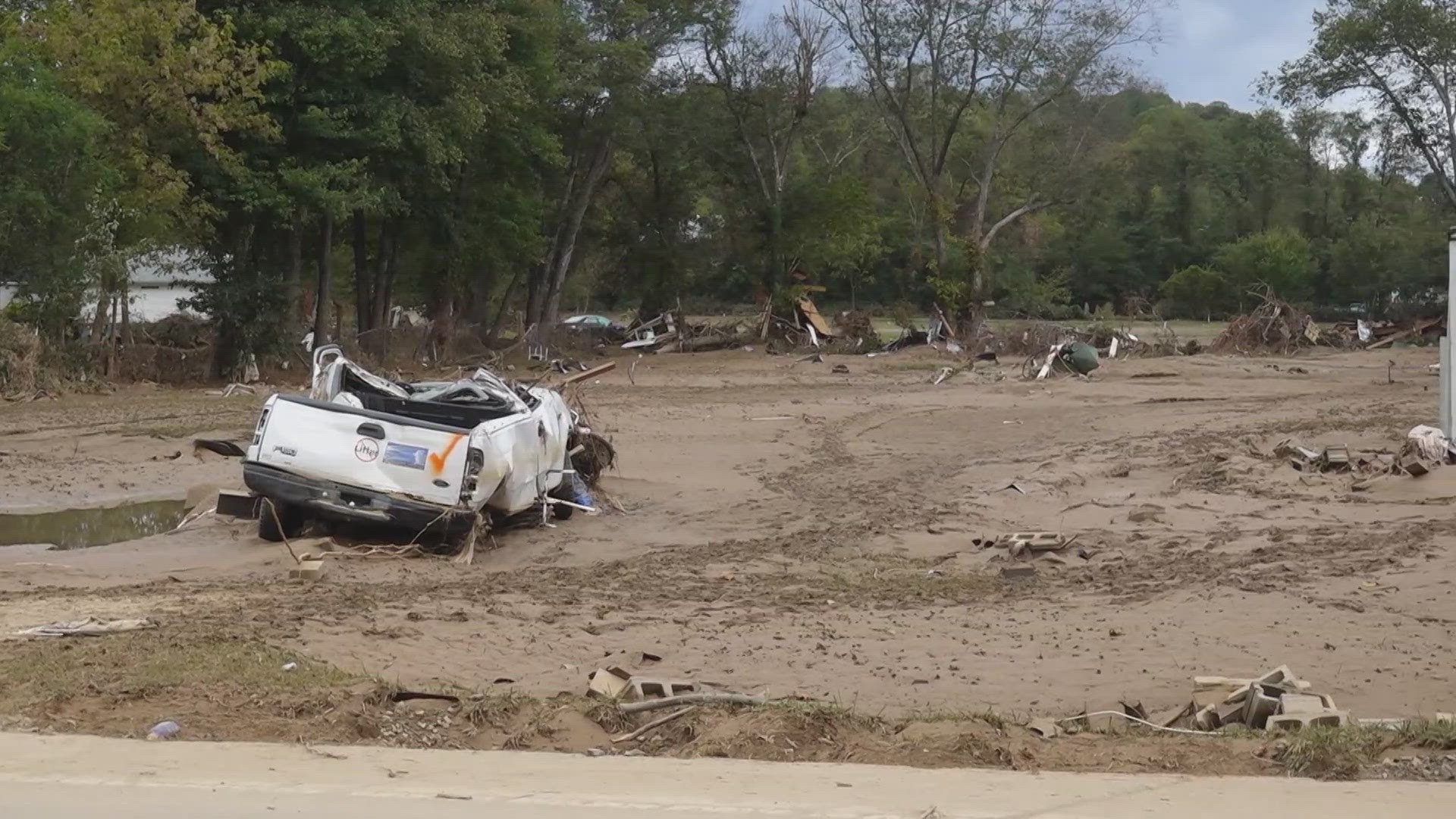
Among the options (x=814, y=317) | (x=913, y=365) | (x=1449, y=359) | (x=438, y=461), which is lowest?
(x=913, y=365)

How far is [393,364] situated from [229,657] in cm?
3159

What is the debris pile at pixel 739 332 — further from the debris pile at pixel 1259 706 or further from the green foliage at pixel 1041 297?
the debris pile at pixel 1259 706

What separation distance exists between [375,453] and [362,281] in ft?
99.1

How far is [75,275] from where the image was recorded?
29.8 meters

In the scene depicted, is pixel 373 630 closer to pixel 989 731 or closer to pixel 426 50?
pixel 989 731

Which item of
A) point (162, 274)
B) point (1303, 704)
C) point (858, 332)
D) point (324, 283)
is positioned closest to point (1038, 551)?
point (1303, 704)

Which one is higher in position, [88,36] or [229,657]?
[88,36]

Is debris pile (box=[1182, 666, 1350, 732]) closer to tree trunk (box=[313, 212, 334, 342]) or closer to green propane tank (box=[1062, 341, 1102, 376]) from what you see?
green propane tank (box=[1062, 341, 1102, 376])

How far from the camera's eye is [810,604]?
10.9 metres

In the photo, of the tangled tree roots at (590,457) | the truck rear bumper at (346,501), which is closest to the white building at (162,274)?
the tangled tree roots at (590,457)

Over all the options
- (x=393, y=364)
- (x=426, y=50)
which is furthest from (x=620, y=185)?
(x=426, y=50)

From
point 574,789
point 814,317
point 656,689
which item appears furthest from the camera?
point 814,317

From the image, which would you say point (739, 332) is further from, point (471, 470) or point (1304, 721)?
point (1304, 721)

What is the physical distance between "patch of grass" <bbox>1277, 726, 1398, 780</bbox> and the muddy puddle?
444 inches
